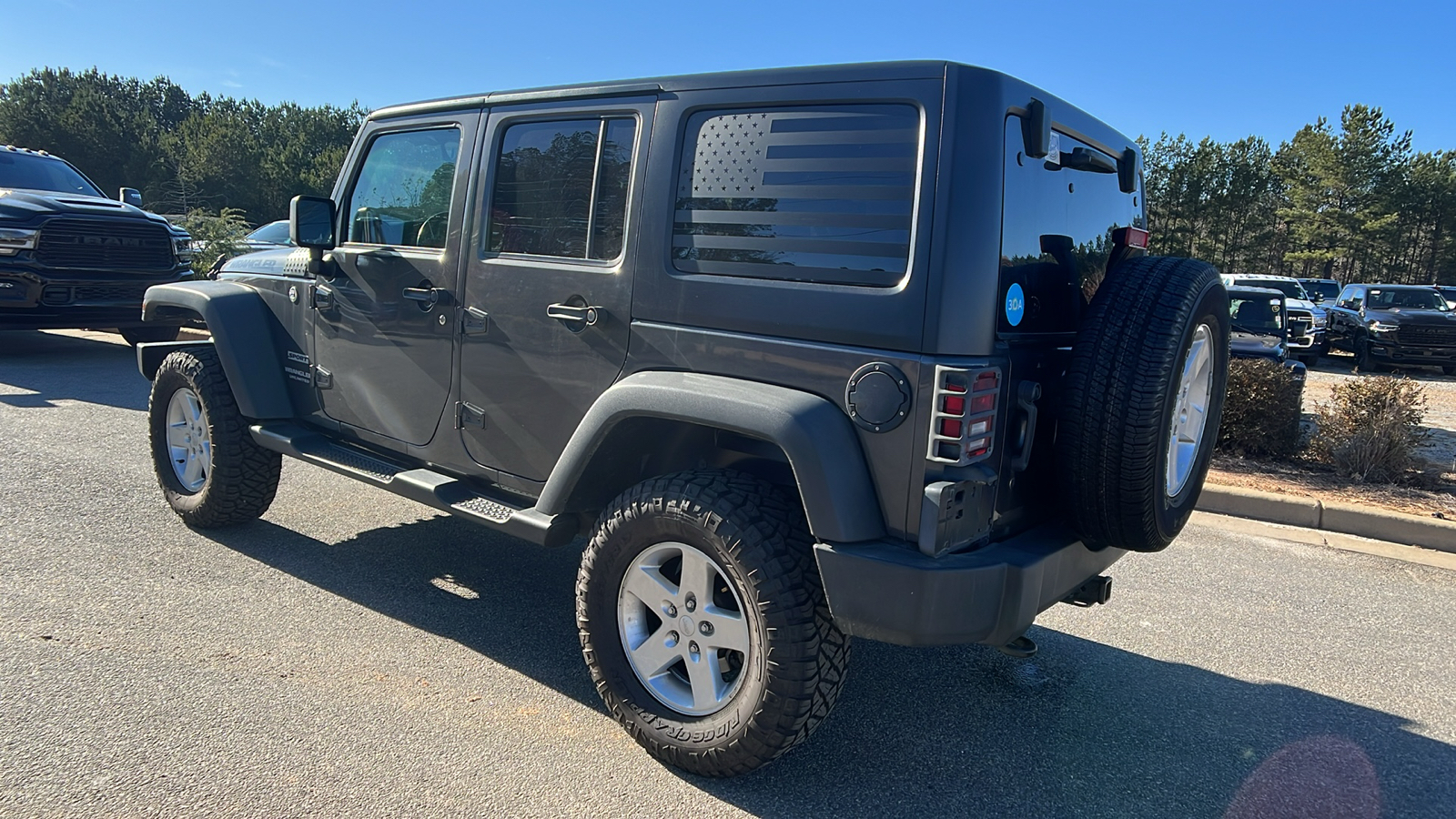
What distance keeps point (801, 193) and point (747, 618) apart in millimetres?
1239

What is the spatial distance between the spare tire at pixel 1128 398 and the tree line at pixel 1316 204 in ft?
123

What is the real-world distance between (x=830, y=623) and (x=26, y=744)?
242cm

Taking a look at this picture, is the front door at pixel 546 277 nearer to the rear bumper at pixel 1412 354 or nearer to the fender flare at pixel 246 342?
the fender flare at pixel 246 342

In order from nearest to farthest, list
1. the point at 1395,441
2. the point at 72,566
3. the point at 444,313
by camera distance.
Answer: the point at 444,313 → the point at 72,566 → the point at 1395,441

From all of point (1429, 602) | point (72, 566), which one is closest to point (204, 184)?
point (72, 566)

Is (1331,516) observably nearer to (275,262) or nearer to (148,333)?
(275,262)

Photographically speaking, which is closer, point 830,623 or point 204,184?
point 830,623

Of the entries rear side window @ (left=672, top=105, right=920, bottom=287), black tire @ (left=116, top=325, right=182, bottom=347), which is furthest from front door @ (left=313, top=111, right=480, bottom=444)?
black tire @ (left=116, top=325, right=182, bottom=347)

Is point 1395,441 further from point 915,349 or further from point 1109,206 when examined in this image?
point 915,349

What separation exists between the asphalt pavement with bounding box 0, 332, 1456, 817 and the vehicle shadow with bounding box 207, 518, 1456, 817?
1 centimetres

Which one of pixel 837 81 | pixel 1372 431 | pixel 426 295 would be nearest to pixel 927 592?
pixel 837 81

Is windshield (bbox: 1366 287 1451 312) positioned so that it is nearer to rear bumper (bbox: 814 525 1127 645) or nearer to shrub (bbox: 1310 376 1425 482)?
shrub (bbox: 1310 376 1425 482)

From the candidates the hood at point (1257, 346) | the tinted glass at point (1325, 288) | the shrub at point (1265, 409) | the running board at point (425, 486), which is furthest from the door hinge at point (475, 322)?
the tinted glass at point (1325, 288)

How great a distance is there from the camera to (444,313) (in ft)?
11.6
